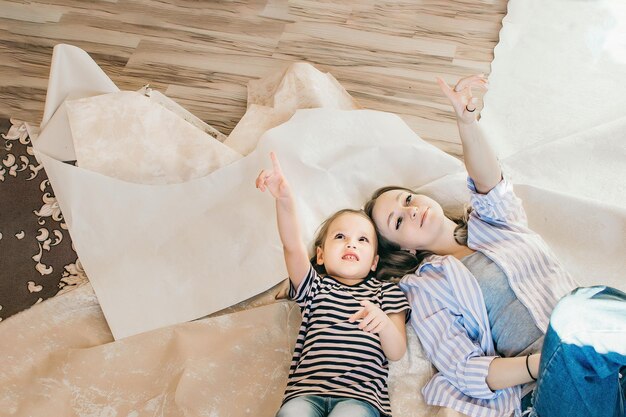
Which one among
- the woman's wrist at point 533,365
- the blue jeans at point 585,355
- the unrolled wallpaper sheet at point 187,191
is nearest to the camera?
the blue jeans at point 585,355

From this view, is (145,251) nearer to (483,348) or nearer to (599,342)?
(483,348)

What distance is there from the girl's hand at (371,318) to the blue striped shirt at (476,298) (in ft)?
0.40

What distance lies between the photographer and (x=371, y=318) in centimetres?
119

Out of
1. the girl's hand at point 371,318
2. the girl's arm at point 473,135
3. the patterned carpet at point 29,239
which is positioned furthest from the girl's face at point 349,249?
the patterned carpet at point 29,239

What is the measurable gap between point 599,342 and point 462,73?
1.21 metres

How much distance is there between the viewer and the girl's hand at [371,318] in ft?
3.89

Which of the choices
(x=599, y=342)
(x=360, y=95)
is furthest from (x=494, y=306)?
(x=360, y=95)

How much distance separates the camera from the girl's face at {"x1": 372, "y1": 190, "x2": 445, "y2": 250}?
135 cm

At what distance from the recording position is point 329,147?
5.33ft

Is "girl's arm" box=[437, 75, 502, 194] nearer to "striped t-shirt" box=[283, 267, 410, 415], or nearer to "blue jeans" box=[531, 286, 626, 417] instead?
"striped t-shirt" box=[283, 267, 410, 415]

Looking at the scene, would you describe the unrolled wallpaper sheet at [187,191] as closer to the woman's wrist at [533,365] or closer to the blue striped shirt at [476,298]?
the blue striped shirt at [476,298]

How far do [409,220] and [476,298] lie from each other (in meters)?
0.20

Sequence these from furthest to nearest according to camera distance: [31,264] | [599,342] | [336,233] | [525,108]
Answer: [525,108] < [31,264] < [336,233] < [599,342]

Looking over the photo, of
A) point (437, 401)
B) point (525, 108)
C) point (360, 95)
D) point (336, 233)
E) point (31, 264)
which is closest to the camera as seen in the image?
point (437, 401)
